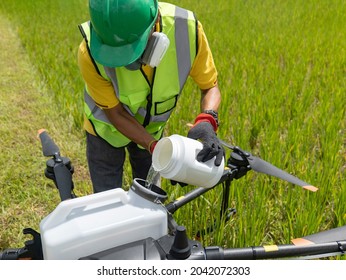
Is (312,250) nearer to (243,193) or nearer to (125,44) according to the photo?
(125,44)

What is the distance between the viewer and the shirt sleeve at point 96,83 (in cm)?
144

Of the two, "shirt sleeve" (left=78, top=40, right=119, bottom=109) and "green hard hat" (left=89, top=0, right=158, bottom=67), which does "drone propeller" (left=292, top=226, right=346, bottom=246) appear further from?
"shirt sleeve" (left=78, top=40, right=119, bottom=109)

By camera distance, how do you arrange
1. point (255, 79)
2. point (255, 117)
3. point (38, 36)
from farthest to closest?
1. point (38, 36)
2. point (255, 79)
3. point (255, 117)

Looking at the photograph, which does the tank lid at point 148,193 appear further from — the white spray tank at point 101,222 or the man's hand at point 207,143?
the man's hand at point 207,143

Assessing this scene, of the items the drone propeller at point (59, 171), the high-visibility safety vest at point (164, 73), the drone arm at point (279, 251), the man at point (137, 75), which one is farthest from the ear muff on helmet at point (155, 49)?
the drone arm at point (279, 251)

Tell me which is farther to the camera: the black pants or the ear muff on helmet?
the black pants

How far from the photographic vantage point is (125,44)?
1240 millimetres

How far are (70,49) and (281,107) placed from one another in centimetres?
321

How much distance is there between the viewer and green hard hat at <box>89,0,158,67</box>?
3.72ft

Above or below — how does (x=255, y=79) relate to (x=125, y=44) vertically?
below

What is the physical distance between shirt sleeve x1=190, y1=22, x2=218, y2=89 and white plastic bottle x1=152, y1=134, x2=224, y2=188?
1.80ft

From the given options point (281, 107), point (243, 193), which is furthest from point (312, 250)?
point (281, 107)

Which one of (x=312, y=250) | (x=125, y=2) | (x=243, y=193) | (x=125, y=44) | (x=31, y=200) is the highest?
(x=125, y=2)

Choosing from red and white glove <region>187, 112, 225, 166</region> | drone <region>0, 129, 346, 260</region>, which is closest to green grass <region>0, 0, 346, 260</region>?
red and white glove <region>187, 112, 225, 166</region>
